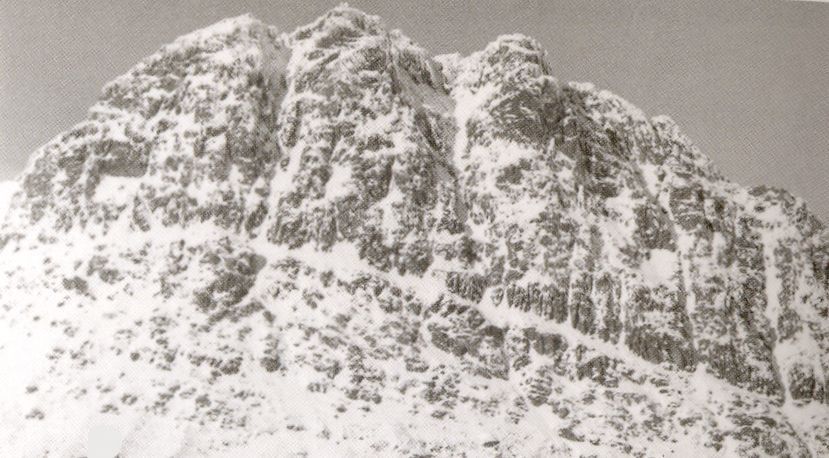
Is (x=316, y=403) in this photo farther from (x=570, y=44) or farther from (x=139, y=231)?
(x=570, y=44)

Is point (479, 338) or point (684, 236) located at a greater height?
point (684, 236)

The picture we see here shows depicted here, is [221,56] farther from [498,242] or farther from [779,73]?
[779,73]

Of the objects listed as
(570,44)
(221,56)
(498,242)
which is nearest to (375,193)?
(498,242)

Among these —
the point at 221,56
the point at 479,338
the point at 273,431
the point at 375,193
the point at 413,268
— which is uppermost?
the point at 221,56

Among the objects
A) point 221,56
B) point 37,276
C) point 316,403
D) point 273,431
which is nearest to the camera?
point 273,431

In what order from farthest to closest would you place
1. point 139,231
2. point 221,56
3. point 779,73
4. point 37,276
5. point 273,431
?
point 221,56
point 139,231
point 37,276
point 273,431
point 779,73

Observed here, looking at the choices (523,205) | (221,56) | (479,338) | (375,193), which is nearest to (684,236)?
(523,205)

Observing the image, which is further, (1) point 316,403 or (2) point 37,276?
(2) point 37,276
